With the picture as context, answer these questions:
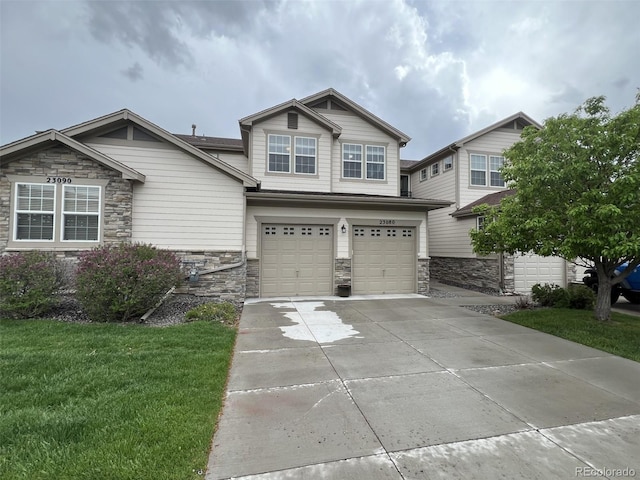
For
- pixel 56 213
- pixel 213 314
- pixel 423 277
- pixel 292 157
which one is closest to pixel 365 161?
pixel 292 157

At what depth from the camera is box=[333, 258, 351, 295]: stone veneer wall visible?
11.1 m

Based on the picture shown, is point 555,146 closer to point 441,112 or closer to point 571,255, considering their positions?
point 571,255

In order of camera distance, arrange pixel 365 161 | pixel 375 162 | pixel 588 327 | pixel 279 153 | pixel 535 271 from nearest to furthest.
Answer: pixel 588 327, pixel 279 153, pixel 535 271, pixel 365 161, pixel 375 162

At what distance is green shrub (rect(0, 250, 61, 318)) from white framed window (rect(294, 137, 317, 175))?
8.35 meters

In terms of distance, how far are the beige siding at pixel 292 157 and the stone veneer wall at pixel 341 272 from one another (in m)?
3.16

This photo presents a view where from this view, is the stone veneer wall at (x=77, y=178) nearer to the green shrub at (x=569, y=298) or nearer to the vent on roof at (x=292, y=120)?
the vent on roof at (x=292, y=120)

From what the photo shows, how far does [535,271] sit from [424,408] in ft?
39.4

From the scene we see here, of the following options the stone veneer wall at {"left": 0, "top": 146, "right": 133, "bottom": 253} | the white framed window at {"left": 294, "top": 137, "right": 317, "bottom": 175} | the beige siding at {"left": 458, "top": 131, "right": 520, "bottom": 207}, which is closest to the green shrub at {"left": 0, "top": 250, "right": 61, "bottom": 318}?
the stone veneer wall at {"left": 0, "top": 146, "right": 133, "bottom": 253}

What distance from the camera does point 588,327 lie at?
689 centimetres

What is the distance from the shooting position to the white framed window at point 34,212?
840 centimetres

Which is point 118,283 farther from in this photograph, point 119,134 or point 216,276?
point 119,134

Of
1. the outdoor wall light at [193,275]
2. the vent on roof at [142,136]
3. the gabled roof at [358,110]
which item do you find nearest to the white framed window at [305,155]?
the gabled roof at [358,110]

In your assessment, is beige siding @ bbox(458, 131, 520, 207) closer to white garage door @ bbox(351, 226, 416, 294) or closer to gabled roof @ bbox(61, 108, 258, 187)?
white garage door @ bbox(351, 226, 416, 294)

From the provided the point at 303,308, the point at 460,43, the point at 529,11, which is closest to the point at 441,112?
the point at 460,43
